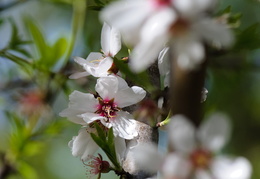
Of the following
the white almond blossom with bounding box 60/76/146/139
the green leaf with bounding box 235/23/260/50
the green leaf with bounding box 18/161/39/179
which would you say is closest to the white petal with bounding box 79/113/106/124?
the white almond blossom with bounding box 60/76/146/139

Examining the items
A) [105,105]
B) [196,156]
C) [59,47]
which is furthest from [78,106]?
[196,156]

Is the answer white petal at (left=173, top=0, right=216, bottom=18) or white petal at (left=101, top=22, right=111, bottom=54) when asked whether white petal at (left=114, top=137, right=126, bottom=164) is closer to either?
white petal at (left=101, top=22, right=111, bottom=54)

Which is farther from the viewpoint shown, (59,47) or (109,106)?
(59,47)

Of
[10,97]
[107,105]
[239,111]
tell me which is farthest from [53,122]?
[239,111]

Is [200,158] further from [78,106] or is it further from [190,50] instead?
[78,106]

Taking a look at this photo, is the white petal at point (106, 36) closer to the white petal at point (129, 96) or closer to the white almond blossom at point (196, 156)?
the white petal at point (129, 96)

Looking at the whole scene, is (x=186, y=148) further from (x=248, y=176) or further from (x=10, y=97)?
(x=10, y=97)
